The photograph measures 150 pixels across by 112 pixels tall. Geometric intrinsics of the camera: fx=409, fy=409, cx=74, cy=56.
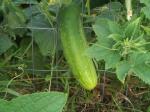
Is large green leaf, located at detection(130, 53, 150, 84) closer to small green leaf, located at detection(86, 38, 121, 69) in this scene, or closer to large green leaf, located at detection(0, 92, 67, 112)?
small green leaf, located at detection(86, 38, 121, 69)

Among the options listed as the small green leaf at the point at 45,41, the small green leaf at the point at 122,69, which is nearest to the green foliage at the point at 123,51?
the small green leaf at the point at 122,69

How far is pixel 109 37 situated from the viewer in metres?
1.09

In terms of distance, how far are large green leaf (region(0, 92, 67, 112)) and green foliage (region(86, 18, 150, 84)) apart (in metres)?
0.31

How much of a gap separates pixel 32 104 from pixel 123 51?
408mm

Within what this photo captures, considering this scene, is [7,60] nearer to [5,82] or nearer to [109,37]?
[5,82]

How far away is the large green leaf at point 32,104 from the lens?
0.78 meters

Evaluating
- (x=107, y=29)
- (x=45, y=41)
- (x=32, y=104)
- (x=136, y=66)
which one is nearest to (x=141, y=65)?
(x=136, y=66)

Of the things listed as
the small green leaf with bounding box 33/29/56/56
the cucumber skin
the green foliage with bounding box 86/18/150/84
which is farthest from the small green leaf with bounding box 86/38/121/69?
the small green leaf with bounding box 33/29/56/56

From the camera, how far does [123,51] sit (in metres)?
1.12

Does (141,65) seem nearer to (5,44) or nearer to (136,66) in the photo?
(136,66)

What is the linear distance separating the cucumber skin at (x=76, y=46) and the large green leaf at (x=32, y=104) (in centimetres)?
59

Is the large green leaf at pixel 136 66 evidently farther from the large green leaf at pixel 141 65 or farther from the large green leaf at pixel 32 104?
the large green leaf at pixel 32 104

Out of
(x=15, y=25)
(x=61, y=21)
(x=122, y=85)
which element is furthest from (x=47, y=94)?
(x=122, y=85)

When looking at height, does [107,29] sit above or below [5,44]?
above
